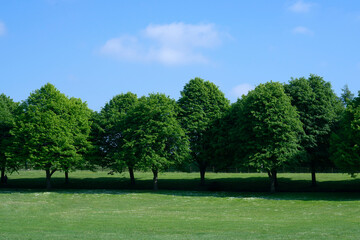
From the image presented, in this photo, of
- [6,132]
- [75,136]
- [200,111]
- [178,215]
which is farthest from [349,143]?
[6,132]

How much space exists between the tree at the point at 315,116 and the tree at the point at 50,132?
40310mm

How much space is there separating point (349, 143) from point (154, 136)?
105ft

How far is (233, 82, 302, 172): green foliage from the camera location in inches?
2368

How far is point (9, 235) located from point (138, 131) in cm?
4272

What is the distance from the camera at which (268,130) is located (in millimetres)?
61500

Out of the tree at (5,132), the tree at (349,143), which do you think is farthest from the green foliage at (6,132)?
the tree at (349,143)

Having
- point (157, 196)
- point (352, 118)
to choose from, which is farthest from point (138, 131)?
point (352, 118)

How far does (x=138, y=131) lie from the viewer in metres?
66.3

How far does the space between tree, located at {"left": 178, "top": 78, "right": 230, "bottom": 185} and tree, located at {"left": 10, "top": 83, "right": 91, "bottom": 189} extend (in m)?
19.8

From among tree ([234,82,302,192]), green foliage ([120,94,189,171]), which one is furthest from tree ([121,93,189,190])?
tree ([234,82,302,192])

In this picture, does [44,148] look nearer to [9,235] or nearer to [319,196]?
[9,235]

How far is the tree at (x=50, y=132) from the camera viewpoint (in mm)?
64938

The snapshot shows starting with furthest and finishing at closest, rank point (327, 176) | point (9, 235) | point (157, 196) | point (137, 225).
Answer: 1. point (327, 176)
2. point (157, 196)
3. point (137, 225)
4. point (9, 235)

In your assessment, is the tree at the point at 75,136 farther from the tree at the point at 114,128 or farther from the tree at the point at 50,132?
the tree at the point at 114,128
